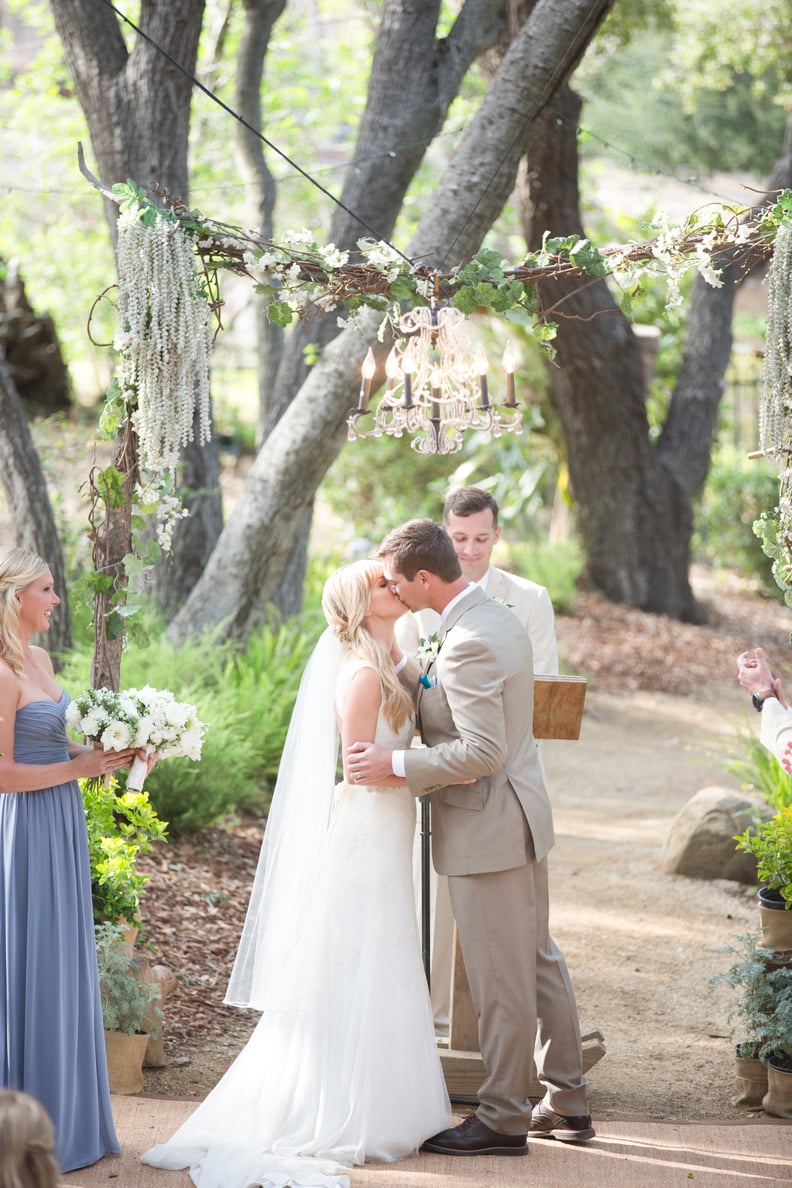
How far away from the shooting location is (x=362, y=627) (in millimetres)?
3785

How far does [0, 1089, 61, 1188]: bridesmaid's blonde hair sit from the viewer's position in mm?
1939

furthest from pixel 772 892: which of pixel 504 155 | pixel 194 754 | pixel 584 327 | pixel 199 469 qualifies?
pixel 584 327

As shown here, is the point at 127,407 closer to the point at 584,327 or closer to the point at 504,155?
the point at 504,155

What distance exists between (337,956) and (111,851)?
3.36ft

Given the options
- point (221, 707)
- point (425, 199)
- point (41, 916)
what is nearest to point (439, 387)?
point (41, 916)

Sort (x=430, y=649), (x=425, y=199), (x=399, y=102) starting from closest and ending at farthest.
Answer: (x=430, y=649), (x=399, y=102), (x=425, y=199)

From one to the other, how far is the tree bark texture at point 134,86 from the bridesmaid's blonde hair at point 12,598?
3.26 metres

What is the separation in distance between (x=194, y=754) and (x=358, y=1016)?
94 centimetres

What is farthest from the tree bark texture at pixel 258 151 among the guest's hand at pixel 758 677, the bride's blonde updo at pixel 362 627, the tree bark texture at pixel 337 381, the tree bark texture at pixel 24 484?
the guest's hand at pixel 758 677

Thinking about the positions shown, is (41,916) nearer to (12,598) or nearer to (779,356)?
(12,598)

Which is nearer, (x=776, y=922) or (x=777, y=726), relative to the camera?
(x=777, y=726)

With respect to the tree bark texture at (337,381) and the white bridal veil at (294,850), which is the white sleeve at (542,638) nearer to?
the white bridal veil at (294,850)

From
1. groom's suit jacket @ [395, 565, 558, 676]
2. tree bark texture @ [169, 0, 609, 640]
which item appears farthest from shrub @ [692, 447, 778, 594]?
groom's suit jacket @ [395, 565, 558, 676]

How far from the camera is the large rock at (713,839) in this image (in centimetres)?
665
